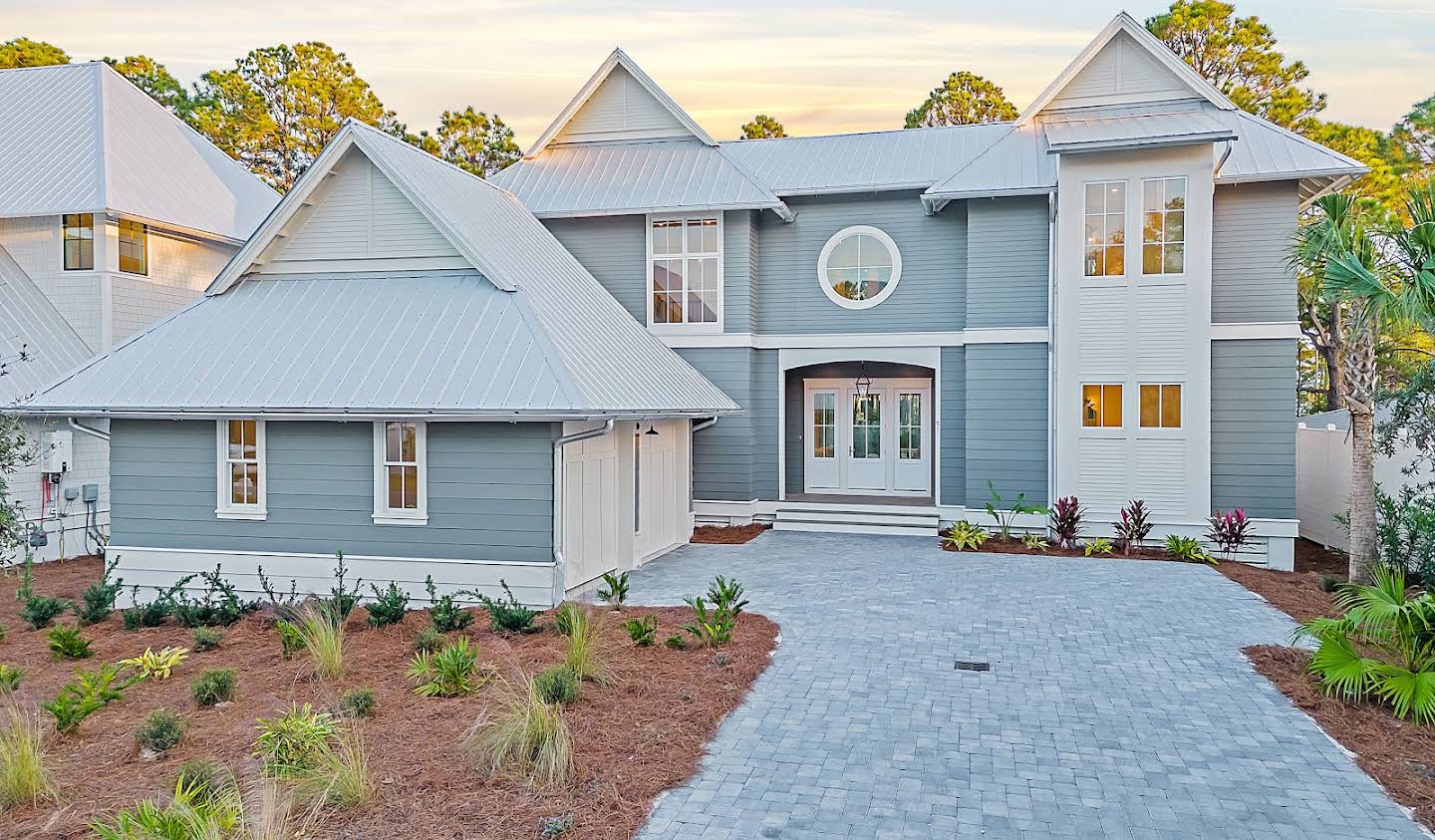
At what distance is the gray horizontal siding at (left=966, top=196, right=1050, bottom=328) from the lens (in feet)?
47.9

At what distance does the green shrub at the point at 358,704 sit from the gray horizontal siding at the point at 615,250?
10.6m

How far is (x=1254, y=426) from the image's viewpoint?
553 inches

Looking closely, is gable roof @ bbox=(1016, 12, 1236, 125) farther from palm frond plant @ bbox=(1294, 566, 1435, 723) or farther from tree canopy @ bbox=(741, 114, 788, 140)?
tree canopy @ bbox=(741, 114, 788, 140)

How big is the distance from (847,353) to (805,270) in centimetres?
173

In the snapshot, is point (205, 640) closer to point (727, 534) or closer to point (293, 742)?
point (293, 742)

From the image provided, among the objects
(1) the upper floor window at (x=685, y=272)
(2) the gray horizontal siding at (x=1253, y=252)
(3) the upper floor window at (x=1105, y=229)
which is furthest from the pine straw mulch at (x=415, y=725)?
(2) the gray horizontal siding at (x=1253, y=252)

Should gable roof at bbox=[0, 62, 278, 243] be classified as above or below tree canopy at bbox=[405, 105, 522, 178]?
below

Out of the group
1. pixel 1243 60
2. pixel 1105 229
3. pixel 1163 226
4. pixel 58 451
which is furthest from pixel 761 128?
pixel 58 451

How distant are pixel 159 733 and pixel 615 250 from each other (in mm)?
11930

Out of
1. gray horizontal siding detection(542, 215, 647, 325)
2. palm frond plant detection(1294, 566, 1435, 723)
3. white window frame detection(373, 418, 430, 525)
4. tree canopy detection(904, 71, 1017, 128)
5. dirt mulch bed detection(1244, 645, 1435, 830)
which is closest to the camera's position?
dirt mulch bed detection(1244, 645, 1435, 830)

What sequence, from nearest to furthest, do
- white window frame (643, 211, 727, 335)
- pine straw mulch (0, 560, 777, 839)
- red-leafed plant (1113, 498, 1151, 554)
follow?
1. pine straw mulch (0, 560, 777, 839)
2. red-leafed plant (1113, 498, 1151, 554)
3. white window frame (643, 211, 727, 335)

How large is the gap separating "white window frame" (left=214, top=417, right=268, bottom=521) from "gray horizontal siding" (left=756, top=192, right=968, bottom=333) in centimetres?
874

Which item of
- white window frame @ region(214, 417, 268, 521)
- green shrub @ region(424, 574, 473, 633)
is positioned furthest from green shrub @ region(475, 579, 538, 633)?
white window frame @ region(214, 417, 268, 521)

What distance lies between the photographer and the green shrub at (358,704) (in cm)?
639
